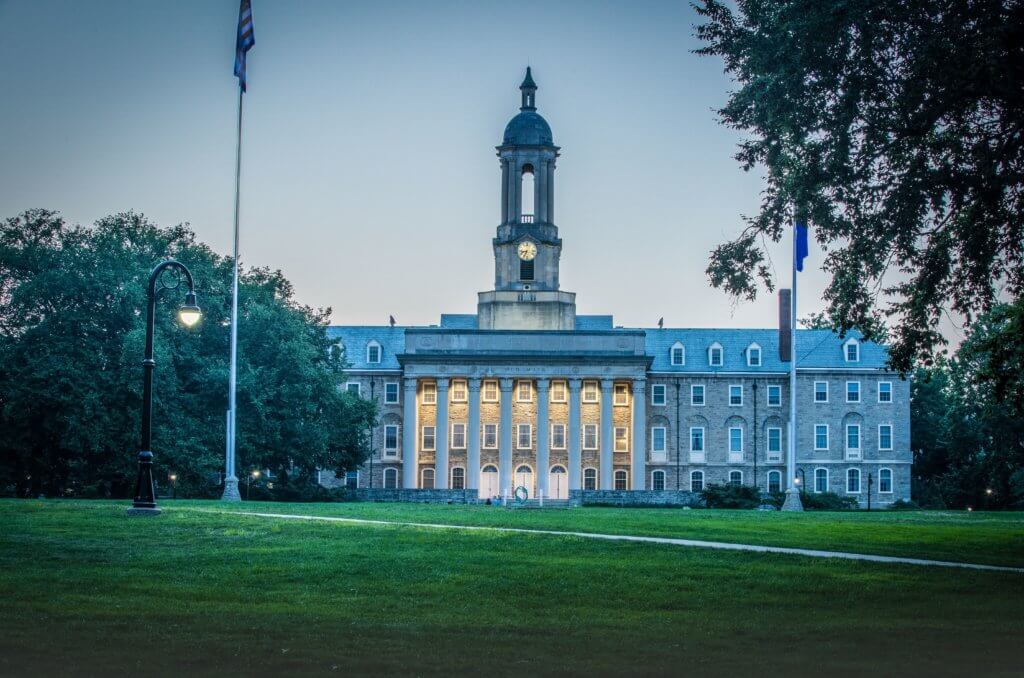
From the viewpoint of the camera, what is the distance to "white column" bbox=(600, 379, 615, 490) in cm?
8950

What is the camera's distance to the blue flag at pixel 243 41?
50.2 metres

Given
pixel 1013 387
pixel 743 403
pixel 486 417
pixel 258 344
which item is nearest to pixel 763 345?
pixel 743 403

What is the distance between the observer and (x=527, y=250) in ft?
301

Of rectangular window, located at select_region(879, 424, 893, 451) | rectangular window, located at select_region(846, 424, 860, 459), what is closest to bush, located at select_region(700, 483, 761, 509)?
rectangular window, located at select_region(846, 424, 860, 459)

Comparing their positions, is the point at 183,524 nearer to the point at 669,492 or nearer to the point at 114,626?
the point at 114,626

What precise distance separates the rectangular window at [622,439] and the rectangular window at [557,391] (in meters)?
4.47

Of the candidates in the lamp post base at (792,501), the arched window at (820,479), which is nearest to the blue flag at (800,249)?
the lamp post base at (792,501)

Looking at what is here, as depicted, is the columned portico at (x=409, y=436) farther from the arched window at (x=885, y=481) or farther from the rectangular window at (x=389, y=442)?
the arched window at (x=885, y=481)

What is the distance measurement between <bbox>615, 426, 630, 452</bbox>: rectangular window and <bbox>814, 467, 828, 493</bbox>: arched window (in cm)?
1436

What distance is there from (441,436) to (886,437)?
107 ft

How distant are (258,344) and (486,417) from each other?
28.5 m

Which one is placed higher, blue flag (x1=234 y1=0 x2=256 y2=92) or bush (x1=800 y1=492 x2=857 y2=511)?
blue flag (x1=234 y1=0 x2=256 y2=92)

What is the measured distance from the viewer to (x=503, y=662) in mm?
13906

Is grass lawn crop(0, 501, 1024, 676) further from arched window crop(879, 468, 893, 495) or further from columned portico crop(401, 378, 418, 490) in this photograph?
arched window crop(879, 468, 893, 495)
